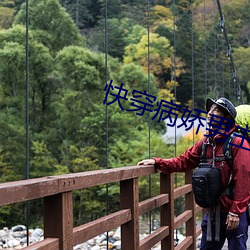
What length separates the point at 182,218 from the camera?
2920 millimetres

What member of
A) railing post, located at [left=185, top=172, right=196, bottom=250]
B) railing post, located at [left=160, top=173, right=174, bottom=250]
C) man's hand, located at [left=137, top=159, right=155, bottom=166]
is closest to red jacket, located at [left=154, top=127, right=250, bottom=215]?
man's hand, located at [left=137, top=159, right=155, bottom=166]

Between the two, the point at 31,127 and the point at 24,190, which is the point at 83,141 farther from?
the point at 24,190

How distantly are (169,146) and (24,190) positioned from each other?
14.6m

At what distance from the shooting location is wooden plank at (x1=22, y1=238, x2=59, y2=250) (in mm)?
1246

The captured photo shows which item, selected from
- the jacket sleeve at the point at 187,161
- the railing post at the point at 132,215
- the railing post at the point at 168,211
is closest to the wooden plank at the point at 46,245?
the railing post at the point at 132,215

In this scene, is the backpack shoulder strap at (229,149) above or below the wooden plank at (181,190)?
above

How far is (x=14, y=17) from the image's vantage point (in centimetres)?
1426

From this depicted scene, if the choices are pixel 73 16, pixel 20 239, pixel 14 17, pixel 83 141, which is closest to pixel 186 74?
pixel 73 16

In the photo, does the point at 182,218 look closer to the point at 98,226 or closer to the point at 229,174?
the point at 229,174

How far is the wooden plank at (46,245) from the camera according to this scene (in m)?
1.25

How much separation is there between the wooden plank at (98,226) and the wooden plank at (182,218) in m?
0.79

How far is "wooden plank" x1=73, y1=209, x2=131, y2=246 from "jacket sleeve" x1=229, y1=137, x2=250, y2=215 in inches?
13.4

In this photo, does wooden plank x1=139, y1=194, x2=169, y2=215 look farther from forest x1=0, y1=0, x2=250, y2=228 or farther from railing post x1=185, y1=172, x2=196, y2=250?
forest x1=0, y1=0, x2=250, y2=228

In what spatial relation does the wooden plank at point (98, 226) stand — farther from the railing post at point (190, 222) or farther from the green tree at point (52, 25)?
the green tree at point (52, 25)
